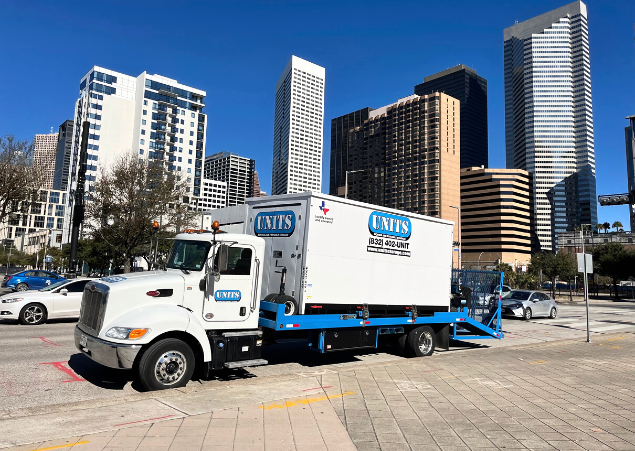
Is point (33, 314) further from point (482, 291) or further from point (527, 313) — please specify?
point (527, 313)

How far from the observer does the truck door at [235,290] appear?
24.7 ft

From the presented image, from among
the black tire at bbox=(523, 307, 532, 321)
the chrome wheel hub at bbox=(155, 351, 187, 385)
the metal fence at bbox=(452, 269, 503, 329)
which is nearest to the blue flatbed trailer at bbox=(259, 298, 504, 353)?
the metal fence at bbox=(452, 269, 503, 329)

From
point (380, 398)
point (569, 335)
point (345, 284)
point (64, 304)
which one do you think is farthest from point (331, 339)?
point (569, 335)

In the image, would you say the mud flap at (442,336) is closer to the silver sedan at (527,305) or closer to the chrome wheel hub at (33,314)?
the silver sedan at (527,305)

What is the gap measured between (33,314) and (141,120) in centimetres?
10328

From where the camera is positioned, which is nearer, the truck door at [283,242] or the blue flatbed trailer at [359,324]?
the blue flatbed trailer at [359,324]

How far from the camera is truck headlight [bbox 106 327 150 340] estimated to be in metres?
6.58

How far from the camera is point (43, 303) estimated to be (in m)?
14.0

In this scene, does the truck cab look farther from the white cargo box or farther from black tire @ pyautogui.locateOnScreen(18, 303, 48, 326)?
black tire @ pyautogui.locateOnScreen(18, 303, 48, 326)

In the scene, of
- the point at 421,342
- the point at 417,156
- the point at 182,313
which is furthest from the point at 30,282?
the point at 417,156

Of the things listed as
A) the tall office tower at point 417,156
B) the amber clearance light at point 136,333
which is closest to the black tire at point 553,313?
the amber clearance light at point 136,333

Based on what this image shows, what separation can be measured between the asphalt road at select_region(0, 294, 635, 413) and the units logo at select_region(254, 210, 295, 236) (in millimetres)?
2821

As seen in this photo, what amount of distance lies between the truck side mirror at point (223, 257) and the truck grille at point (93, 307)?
1.78 m

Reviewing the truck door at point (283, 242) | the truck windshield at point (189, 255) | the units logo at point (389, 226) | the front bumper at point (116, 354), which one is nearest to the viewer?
the front bumper at point (116, 354)
